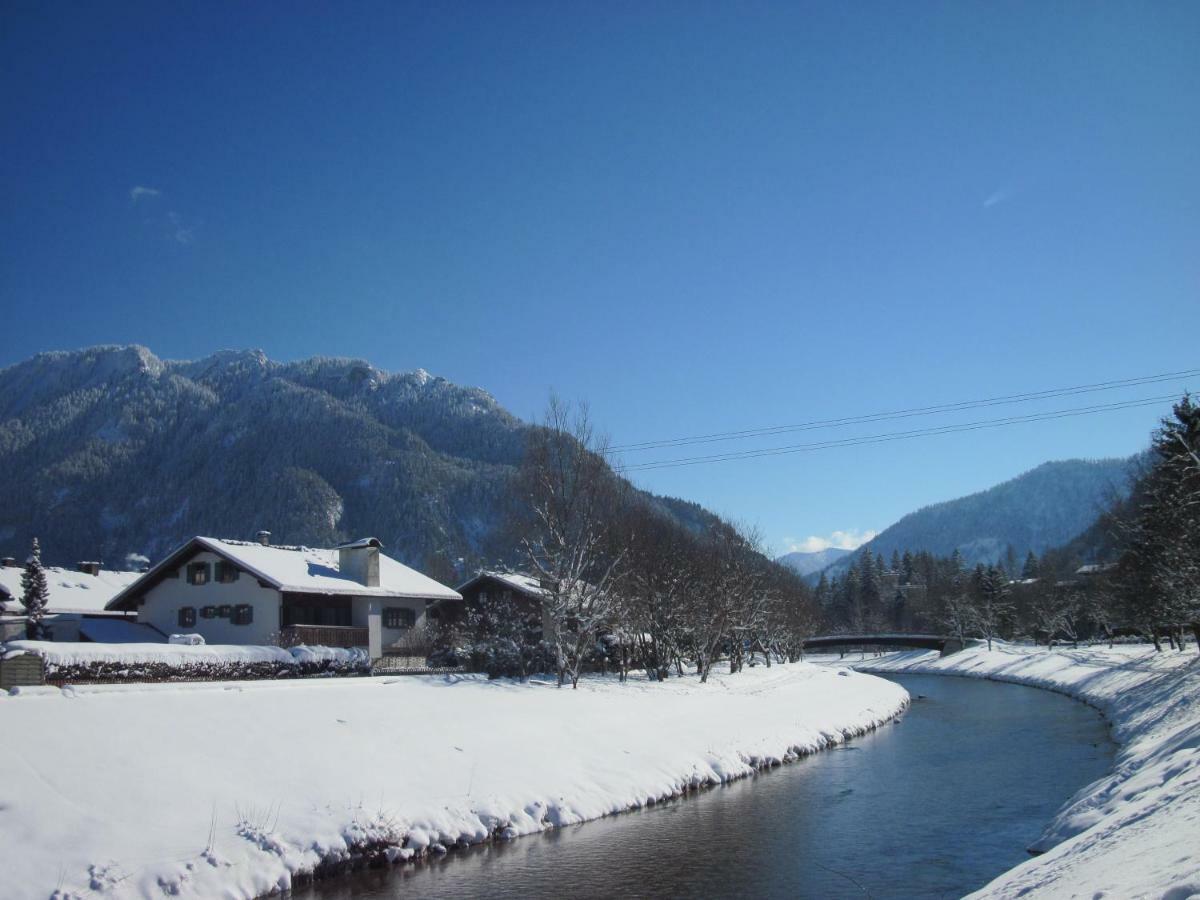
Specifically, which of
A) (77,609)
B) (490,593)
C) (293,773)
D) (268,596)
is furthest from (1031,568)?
(293,773)

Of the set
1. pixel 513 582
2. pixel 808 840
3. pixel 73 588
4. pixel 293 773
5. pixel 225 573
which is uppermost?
pixel 73 588

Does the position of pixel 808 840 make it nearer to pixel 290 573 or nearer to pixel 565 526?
pixel 565 526

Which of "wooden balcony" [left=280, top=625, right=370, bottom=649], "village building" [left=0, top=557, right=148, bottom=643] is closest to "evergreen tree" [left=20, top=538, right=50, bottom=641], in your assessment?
"village building" [left=0, top=557, right=148, bottom=643]

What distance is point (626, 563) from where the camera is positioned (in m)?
47.4

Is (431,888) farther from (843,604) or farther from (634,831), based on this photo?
(843,604)

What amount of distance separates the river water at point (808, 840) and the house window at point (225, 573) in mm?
31808

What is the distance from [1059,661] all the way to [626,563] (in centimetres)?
4547

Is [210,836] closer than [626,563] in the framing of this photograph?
Yes

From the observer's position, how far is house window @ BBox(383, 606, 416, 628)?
52.8 meters

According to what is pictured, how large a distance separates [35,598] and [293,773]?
4047 cm

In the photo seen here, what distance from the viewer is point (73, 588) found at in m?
58.8

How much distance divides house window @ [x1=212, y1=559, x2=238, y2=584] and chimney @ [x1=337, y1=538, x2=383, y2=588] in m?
6.67

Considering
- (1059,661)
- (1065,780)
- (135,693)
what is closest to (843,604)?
(1059,661)

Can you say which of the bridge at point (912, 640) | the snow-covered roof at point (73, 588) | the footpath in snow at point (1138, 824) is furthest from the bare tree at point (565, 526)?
the bridge at point (912, 640)
